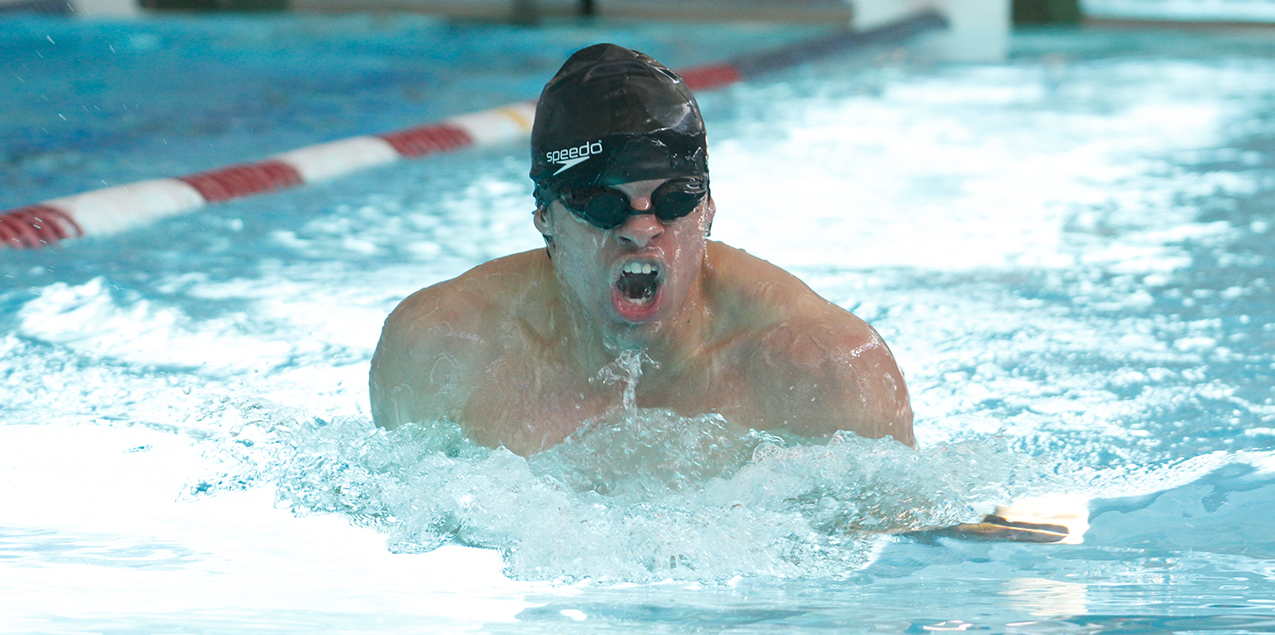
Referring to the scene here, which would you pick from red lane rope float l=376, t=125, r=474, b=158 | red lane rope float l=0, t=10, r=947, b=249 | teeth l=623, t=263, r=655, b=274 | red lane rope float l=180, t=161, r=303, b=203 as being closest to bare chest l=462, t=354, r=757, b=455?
teeth l=623, t=263, r=655, b=274

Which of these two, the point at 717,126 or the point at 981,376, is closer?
the point at 981,376

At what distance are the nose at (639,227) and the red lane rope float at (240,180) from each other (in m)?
3.10

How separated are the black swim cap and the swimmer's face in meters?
0.04

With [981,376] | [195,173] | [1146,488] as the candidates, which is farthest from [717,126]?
[1146,488]

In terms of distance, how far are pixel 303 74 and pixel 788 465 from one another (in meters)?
7.42

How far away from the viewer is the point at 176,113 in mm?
7203

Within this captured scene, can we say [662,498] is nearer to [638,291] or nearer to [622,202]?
[638,291]

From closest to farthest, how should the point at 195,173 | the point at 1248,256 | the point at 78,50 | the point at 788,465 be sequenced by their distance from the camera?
the point at 788,465, the point at 1248,256, the point at 195,173, the point at 78,50

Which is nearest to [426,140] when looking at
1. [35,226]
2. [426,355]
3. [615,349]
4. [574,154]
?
[35,226]

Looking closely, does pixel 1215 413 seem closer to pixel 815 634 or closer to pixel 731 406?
pixel 731 406

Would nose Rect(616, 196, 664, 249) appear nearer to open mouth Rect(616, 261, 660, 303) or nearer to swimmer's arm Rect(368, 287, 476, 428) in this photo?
open mouth Rect(616, 261, 660, 303)

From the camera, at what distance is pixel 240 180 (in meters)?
5.28

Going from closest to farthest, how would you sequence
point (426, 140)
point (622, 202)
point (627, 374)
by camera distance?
point (622, 202) < point (627, 374) < point (426, 140)

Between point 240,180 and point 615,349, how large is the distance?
3514 mm
